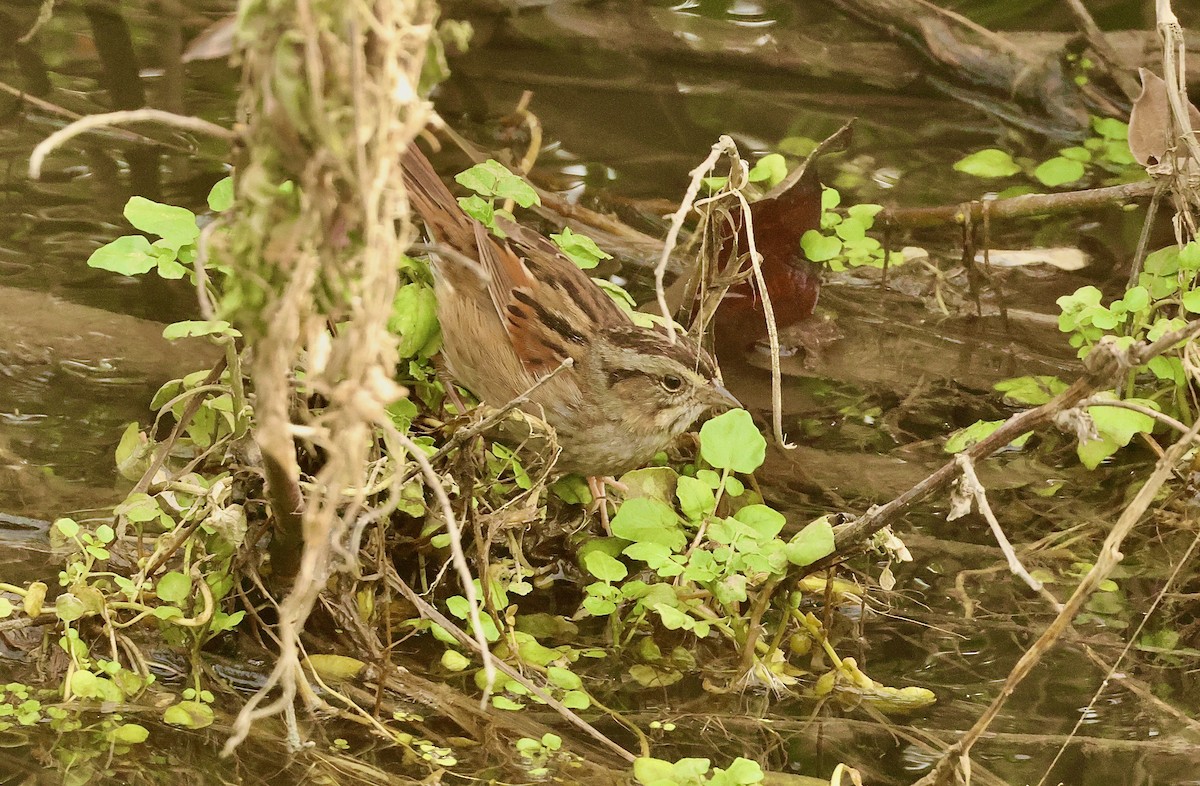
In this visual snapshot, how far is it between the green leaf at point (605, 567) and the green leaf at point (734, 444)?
1.04ft

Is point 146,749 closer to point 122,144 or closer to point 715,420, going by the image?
point 715,420

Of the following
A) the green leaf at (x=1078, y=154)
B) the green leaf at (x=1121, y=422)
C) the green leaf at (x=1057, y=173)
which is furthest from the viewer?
the green leaf at (x=1078, y=154)

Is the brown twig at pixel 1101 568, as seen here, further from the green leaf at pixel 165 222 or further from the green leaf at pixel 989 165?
the green leaf at pixel 989 165

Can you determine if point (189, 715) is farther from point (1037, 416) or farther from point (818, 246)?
point (818, 246)

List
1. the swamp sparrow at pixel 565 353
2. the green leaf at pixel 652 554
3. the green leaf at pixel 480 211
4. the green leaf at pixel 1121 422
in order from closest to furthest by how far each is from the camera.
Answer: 1. the green leaf at pixel 652 554
2. the green leaf at pixel 1121 422
3. the swamp sparrow at pixel 565 353
4. the green leaf at pixel 480 211

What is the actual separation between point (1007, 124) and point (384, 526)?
3.68 meters

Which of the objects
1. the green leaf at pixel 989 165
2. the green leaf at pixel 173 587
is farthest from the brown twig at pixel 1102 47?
the green leaf at pixel 173 587

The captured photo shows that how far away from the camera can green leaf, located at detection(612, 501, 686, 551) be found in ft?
9.11

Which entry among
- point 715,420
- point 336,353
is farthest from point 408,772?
point 336,353

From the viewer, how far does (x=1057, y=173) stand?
15.6 feet

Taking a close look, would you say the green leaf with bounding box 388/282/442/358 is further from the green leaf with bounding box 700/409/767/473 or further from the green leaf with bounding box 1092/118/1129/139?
the green leaf with bounding box 1092/118/1129/139

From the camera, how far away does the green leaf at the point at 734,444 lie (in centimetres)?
275

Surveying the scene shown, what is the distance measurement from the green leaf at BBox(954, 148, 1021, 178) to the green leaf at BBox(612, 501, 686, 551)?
263 centimetres

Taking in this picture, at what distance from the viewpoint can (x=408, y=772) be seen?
241 centimetres
